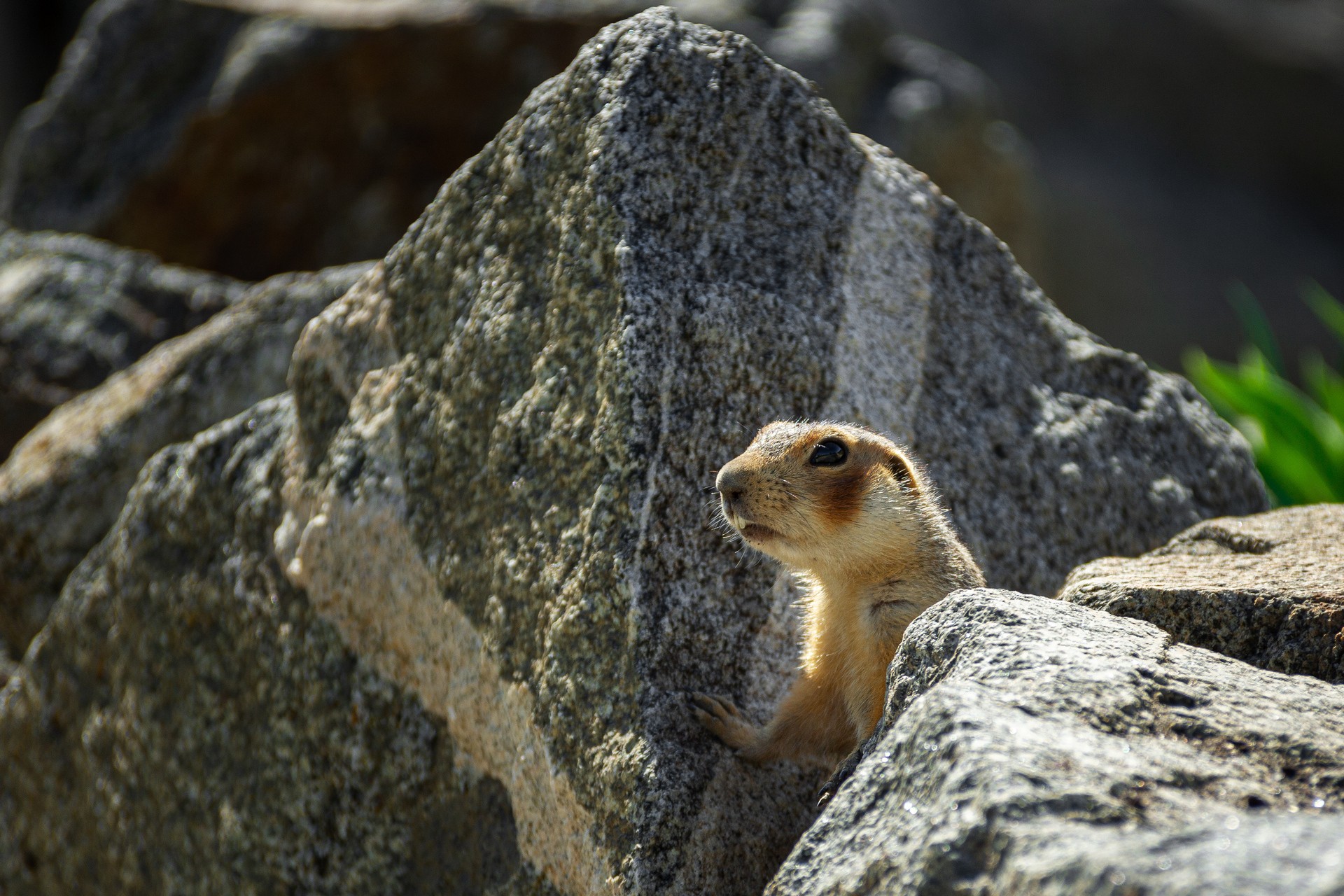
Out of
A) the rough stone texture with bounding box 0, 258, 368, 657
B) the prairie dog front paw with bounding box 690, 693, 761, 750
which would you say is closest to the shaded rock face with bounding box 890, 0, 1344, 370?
the rough stone texture with bounding box 0, 258, 368, 657

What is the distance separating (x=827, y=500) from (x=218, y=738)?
2033 millimetres

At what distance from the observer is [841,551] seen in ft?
10.2

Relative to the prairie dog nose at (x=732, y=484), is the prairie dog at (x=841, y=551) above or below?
below

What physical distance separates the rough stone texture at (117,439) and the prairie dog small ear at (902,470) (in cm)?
271

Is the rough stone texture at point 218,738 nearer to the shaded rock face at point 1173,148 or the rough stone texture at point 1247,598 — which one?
the rough stone texture at point 1247,598

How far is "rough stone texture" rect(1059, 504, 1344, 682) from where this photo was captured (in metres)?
2.69

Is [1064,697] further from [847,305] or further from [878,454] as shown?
[847,305]

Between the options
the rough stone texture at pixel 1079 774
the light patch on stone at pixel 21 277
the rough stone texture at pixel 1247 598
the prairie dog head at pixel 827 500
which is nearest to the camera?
the rough stone texture at pixel 1079 774

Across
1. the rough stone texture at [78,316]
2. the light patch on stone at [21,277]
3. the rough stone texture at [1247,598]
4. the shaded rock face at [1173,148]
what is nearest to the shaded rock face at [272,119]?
the light patch on stone at [21,277]

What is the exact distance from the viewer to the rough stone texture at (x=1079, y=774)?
1.53 metres

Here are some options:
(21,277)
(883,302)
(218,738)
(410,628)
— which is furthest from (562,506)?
(21,277)

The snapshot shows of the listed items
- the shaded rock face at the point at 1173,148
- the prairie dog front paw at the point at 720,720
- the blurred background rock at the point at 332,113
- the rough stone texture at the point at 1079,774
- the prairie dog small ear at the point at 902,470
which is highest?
the rough stone texture at the point at 1079,774

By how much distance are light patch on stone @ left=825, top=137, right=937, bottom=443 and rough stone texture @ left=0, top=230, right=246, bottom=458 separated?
3.76 meters

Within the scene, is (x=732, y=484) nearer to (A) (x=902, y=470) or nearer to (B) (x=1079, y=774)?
(A) (x=902, y=470)
